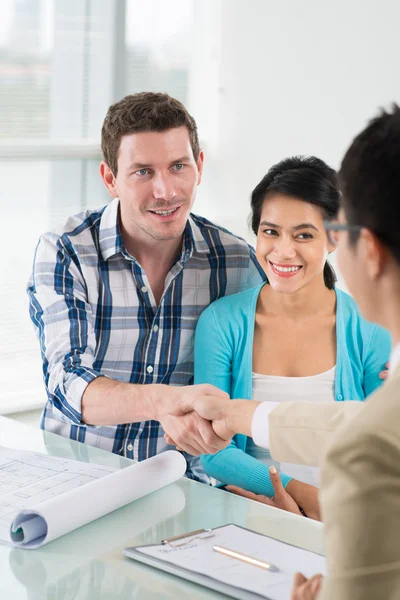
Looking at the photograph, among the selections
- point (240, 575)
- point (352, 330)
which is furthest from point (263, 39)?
point (240, 575)

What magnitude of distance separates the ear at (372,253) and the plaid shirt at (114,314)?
1267mm

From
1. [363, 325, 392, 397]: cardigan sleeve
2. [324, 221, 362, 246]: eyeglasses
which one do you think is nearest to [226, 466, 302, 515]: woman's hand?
[363, 325, 392, 397]: cardigan sleeve

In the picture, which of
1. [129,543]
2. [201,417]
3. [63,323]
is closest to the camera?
[129,543]

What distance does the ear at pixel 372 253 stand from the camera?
3.09ft

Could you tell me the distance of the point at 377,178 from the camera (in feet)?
2.98

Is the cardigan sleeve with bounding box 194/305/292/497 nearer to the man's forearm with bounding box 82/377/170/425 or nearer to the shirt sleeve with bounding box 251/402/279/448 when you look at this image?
the man's forearm with bounding box 82/377/170/425

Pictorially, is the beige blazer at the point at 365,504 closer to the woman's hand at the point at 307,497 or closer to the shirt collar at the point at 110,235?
the woman's hand at the point at 307,497

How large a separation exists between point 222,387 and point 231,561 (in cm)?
85

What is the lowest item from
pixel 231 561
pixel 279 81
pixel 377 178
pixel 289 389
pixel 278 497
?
pixel 278 497

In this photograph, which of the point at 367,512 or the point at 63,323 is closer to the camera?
the point at 367,512

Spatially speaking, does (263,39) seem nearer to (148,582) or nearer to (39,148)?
(39,148)

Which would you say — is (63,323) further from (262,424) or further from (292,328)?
(262,424)

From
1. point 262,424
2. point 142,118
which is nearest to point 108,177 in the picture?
point 142,118

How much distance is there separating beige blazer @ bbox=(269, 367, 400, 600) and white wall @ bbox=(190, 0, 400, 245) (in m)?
2.95
